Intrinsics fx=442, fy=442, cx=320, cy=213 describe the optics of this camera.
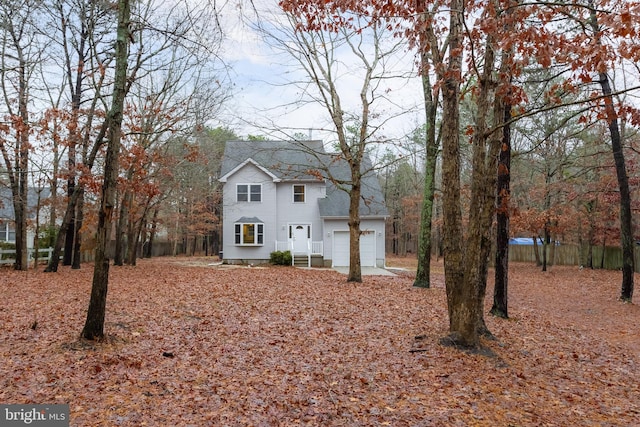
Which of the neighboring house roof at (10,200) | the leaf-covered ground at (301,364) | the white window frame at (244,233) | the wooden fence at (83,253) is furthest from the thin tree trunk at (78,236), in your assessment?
the white window frame at (244,233)

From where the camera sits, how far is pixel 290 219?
24609 millimetres

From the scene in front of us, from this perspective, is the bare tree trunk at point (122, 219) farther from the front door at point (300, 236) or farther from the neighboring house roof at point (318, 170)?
the front door at point (300, 236)

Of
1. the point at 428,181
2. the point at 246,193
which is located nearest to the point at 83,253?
the point at 246,193

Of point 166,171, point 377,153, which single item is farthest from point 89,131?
point 377,153

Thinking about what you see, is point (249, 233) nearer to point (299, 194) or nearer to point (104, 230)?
point (299, 194)

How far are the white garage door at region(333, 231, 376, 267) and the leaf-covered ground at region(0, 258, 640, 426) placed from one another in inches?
500

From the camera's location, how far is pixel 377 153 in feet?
132

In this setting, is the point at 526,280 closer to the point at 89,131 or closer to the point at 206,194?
the point at 89,131

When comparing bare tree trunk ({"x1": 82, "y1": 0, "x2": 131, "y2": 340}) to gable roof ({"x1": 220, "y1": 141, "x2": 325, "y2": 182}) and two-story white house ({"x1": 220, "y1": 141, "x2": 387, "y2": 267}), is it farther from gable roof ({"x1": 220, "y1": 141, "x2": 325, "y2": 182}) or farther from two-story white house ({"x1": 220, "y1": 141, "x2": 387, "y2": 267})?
gable roof ({"x1": 220, "y1": 141, "x2": 325, "y2": 182})

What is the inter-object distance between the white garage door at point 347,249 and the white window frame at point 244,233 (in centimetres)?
403

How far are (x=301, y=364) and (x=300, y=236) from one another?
18.4 meters

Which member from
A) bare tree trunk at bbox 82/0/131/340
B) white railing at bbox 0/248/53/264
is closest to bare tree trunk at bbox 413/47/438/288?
bare tree trunk at bbox 82/0/131/340

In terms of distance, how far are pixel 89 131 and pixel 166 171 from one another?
3507mm

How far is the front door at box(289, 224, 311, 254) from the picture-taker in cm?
2419
